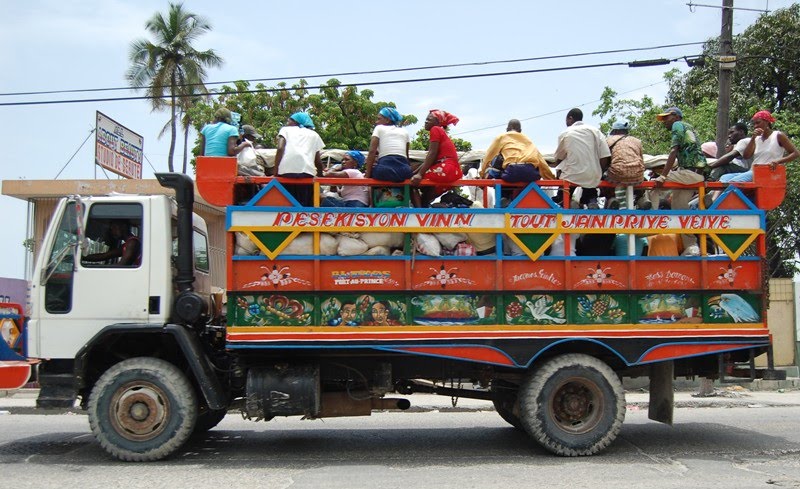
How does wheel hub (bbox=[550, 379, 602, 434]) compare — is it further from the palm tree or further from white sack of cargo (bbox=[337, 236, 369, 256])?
the palm tree

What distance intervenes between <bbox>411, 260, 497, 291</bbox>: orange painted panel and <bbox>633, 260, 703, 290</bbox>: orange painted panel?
1.43m

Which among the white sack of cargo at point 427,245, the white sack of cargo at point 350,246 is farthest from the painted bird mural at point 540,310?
the white sack of cargo at point 350,246

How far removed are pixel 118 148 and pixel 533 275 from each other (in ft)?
51.5

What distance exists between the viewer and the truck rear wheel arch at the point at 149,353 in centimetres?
634

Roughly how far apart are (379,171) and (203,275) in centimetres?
227

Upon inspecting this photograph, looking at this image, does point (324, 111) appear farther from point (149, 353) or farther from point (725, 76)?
point (149, 353)

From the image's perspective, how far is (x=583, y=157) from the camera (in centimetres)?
689

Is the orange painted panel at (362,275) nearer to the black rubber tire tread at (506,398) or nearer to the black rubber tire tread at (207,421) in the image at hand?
the black rubber tire tread at (506,398)

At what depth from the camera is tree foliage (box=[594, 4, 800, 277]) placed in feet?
63.8

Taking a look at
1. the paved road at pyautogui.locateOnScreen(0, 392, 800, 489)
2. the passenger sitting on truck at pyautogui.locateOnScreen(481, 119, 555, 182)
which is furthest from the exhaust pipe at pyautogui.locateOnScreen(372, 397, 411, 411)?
the passenger sitting on truck at pyautogui.locateOnScreen(481, 119, 555, 182)

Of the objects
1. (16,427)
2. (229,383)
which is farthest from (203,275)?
(16,427)

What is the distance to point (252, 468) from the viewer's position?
6.25 meters

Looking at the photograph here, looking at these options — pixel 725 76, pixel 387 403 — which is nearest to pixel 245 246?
pixel 387 403

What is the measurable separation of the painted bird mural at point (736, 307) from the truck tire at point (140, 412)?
16.5 ft
